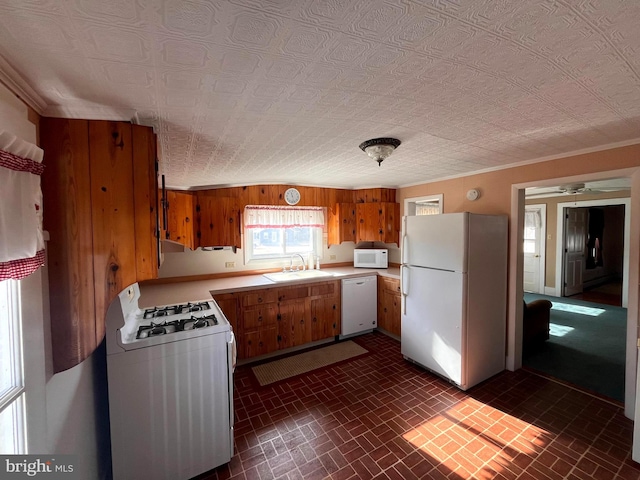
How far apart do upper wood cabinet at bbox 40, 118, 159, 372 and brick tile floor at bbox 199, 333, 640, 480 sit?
1.36 meters

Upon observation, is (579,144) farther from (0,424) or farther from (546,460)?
(0,424)

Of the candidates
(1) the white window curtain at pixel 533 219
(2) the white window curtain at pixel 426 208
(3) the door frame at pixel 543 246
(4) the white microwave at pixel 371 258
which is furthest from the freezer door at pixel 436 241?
(3) the door frame at pixel 543 246

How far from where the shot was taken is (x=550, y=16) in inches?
30.3

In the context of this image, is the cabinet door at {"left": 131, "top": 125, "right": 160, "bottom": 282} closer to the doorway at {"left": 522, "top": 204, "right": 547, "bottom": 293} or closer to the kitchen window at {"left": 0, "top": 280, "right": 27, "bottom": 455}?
the kitchen window at {"left": 0, "top": 280, "right": 27, "bottom": 455}

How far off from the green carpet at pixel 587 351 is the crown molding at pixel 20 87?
4387 millimetres

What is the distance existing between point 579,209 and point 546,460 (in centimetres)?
638

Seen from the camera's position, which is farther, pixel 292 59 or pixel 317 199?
pixel 317 199

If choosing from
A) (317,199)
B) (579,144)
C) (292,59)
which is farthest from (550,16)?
(317,199)

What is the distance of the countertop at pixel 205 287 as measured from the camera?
2516 millimetres

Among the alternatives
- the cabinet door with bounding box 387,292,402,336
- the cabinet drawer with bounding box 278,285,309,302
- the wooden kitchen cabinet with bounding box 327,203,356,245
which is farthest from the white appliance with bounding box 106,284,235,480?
A: the wooden kitchen cabinet with bounding box 327,203,356,245

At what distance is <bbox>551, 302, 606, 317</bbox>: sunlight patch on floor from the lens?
4582mm

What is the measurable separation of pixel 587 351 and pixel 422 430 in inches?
108

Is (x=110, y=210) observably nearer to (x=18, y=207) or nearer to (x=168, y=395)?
(x=18, y=207)

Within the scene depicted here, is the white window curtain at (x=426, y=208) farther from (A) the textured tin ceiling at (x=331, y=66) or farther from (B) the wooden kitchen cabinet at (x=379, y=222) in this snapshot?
(A) the textured tin ceiling at (x=331, y=66)
